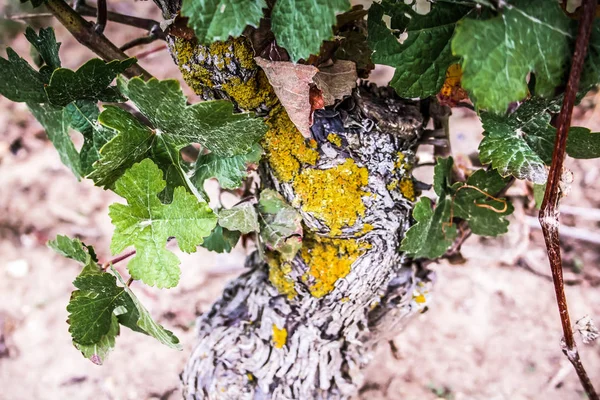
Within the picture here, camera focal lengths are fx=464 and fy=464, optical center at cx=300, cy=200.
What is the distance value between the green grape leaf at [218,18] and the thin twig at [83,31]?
0.37 meters

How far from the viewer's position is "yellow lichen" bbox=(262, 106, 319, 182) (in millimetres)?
924

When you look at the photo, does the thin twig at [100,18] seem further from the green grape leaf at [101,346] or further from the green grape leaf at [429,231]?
the green grape leaf at [429,231]

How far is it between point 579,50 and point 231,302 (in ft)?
3.48

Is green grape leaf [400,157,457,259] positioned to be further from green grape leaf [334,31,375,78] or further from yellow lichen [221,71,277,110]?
yellow lichen [221,71,277,110]

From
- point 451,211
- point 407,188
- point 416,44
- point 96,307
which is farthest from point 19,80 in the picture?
point 451,211

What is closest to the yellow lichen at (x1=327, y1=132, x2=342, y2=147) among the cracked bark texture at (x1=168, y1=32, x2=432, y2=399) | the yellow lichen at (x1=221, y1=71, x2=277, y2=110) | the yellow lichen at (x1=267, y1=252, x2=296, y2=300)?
the cracked bark texture at (x1=168, y1=32, x2=432, y2=399)

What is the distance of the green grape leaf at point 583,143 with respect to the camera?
775 millimetres

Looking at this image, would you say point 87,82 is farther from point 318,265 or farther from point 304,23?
point 318,265

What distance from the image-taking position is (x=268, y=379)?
1.23 metres

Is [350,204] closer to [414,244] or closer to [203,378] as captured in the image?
[414,244]

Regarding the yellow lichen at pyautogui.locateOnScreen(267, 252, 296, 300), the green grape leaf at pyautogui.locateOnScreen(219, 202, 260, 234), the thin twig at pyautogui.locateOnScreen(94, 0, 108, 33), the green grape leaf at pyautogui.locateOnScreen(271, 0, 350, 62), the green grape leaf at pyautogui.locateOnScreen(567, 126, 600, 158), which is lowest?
the yellow lichen at pyautogui.locateOnScreen(267, 252, 296, 300)

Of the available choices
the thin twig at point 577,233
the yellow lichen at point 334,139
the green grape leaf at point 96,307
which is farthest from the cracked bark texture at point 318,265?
the thin twig at point 577,233

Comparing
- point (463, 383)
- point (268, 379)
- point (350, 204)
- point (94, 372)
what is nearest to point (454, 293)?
point (463, 383)

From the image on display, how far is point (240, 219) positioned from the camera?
95cm
